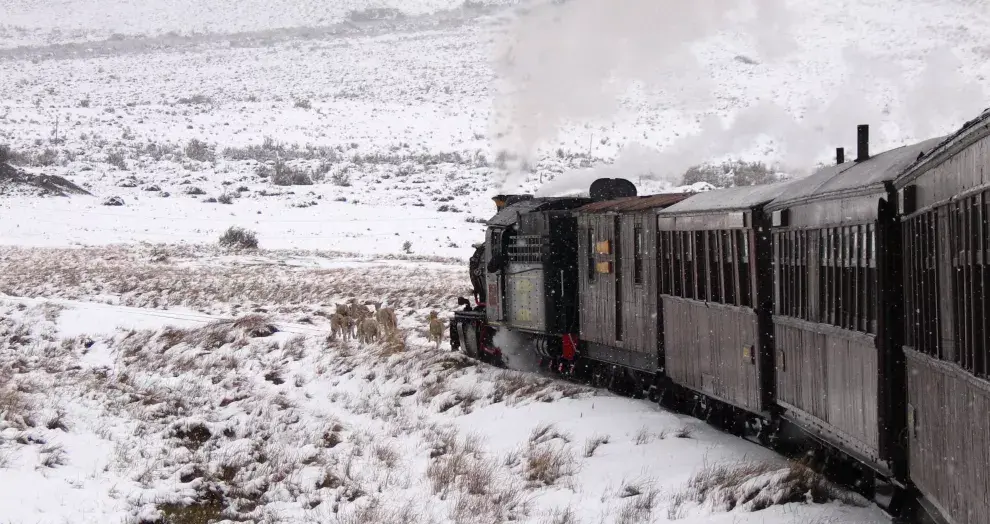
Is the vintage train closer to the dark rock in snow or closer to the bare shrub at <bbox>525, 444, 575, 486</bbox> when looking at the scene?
the bare shrub at <bbox>525, 444, 575, 486</bbox>

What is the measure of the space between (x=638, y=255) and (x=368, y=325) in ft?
26.5

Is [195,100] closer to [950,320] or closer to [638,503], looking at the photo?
[638,503]

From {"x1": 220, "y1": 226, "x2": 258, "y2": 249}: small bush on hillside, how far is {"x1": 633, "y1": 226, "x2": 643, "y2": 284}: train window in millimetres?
30318

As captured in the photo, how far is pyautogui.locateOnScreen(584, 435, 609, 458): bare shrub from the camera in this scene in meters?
11.4

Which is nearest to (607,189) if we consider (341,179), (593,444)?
(593,444)

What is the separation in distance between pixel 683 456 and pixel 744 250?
2.36m

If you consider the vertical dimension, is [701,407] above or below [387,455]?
above

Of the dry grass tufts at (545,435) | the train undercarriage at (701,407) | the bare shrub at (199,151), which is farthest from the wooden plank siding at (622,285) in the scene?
the bare shrub at (199,151)

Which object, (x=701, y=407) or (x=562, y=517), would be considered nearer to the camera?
(x=562, y=517)

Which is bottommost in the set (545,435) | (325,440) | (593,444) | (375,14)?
(325,440)

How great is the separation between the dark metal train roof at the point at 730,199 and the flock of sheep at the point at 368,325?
8330mm

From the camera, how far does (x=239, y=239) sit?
42.8 meters

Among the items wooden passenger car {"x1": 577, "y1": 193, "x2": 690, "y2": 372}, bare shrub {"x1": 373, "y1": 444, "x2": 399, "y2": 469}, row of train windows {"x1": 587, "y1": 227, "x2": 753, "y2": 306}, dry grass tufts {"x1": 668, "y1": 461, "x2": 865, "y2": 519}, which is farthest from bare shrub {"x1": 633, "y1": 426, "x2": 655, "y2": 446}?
bare shrub {"x1": 373, "y1": 444, "x2": 399, "y2": 469}

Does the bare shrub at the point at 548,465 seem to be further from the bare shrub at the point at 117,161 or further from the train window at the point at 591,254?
the bare shrub at the point at 117,161
